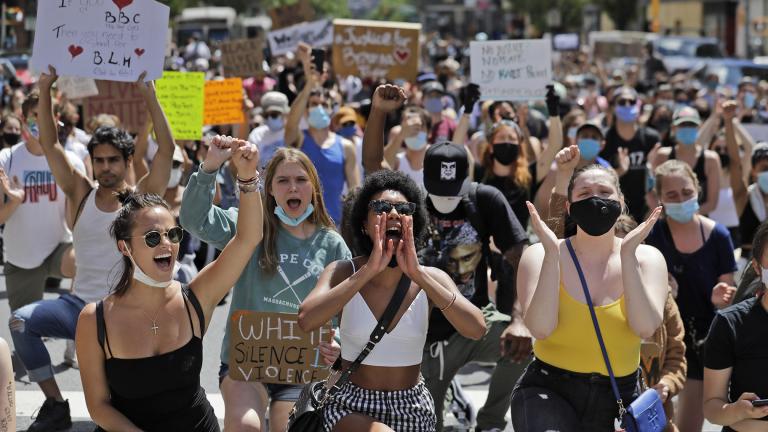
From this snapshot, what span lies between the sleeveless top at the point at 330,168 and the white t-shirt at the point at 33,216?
6.59ft

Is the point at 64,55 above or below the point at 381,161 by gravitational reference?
above

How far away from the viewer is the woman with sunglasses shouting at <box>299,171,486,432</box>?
4371 mm

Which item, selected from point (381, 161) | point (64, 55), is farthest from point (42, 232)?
point (381, 161)

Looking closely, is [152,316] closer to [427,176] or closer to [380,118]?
[427,176]

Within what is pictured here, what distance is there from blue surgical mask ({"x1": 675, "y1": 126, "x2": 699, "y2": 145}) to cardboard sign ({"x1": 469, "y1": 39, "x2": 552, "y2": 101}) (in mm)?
1261

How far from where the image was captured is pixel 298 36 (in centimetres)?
1662

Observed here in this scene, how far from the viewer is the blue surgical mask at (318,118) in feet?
31.7

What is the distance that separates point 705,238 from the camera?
6.38 metres

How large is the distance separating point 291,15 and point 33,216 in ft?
34.8

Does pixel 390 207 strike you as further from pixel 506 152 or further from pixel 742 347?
pixel 506 152

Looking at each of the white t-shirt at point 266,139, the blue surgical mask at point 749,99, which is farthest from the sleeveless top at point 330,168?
the blue surgical mask at point 749,99

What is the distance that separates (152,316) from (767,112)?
16.9m

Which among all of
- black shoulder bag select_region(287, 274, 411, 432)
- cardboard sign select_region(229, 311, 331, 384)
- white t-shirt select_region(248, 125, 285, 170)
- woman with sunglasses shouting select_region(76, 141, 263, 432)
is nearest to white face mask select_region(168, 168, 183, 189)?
white t-shirt select_region(248, 125, 285, 170)

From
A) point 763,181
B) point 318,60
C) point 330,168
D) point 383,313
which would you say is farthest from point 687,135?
point 383,313
